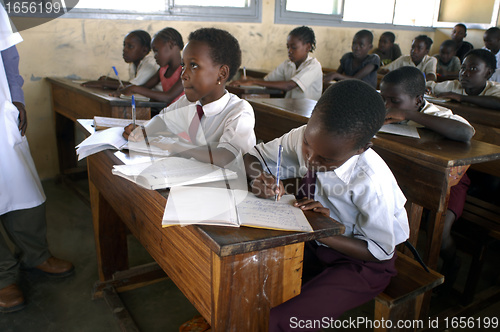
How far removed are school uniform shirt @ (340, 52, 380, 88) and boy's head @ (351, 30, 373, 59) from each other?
0.07 m

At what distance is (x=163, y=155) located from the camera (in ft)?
4.66

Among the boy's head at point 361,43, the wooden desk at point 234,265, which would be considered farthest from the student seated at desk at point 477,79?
the wooden desk at point 234,265

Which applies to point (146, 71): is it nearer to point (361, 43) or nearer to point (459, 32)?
point (361, 43)

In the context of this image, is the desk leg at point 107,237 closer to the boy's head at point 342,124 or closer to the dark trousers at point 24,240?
the dark trousers at point 24,240

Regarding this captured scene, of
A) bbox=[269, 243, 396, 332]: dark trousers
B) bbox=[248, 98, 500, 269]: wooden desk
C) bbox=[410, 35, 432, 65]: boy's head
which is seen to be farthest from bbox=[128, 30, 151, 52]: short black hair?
bbox=[410, 35, 432, 65]: boy's head

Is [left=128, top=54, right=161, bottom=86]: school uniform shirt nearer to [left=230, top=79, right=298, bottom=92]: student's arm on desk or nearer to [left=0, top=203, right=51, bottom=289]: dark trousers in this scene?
[left=230, top=79, right=298, bottom=92]: student's arm on desk

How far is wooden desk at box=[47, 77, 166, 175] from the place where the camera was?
253 cm

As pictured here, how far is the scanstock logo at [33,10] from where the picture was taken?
3215mm

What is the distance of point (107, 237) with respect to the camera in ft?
6.47

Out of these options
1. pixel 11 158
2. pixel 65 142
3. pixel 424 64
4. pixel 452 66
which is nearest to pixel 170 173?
pixel 11 158

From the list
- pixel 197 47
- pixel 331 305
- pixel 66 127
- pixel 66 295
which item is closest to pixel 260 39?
pixel 66 127

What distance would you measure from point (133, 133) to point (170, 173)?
51 cm

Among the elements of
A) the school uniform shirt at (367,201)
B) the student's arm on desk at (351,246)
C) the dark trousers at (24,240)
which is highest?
the school uniform shirt at (367,201)

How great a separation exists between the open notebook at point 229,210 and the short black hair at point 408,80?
3.36 ft
